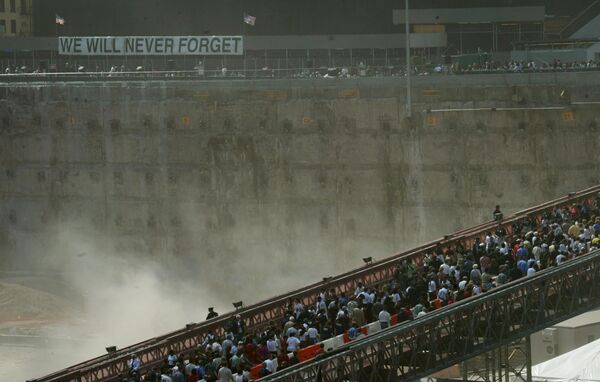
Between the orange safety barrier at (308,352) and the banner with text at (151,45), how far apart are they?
158ft

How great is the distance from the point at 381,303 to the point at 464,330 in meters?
3.70

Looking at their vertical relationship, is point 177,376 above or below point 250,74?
below

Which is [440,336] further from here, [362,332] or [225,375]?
[225,375]

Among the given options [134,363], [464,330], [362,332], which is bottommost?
[134,363]

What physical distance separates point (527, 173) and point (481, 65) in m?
7.80

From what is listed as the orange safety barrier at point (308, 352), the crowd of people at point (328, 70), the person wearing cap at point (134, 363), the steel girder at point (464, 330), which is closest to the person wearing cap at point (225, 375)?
the steel girder at point (464, 330)

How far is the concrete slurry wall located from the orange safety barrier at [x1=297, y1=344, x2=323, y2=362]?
112 feet

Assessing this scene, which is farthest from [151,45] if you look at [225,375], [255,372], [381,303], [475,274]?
[225,375]

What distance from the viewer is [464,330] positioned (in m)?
36.3

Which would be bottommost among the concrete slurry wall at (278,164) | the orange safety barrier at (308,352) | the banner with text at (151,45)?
the orange safety barrier at (308,352)

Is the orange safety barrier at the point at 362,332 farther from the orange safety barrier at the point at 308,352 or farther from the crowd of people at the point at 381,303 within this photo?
the orange safety barrier at the point at 308,352

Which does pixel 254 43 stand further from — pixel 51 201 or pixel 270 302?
pixel 270 302

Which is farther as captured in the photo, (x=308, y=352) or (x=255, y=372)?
(x=308, y=352)

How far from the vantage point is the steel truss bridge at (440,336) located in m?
34.1
